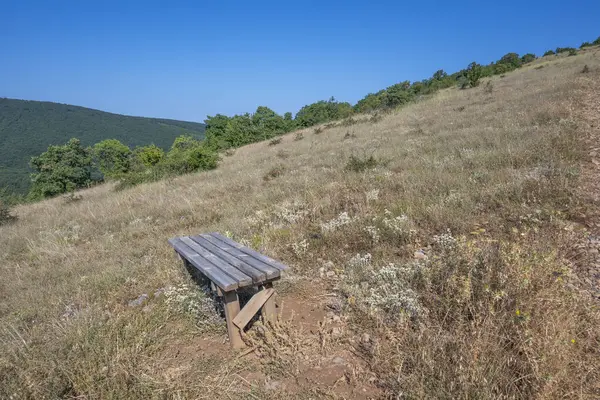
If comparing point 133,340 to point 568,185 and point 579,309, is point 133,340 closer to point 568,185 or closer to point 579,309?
point 579,309

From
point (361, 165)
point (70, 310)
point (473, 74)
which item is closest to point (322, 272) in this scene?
point (70, 310)

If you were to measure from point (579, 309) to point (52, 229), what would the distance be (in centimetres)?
979

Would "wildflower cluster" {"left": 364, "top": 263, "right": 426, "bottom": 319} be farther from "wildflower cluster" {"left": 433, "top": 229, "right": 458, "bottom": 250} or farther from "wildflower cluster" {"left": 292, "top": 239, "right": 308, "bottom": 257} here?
"wildflower cluster" {"left": 292, "top": 239, "right": 308, "bottom": 257}

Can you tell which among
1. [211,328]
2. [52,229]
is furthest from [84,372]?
[52,229]

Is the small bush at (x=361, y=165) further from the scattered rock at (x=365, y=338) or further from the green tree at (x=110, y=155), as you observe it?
the green tree at (x=110, y=155)

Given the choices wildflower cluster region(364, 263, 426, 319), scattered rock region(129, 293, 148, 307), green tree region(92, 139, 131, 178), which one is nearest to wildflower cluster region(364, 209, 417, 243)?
wildflower cluster region(364, 263, 426, 319)

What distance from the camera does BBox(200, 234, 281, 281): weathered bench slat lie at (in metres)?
2.65

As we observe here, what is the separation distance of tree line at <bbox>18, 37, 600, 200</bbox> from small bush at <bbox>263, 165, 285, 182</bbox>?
18.2 meters

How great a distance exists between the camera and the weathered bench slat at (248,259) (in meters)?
2.65

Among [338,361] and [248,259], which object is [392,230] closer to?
[248,259]

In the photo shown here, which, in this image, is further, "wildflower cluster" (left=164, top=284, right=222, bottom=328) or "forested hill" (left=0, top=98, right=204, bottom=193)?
"forested hill" (left=0, top=98, right=204, bottom=193)

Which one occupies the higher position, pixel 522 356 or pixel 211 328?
pixel 522 356

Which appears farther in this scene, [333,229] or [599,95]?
[599,95]

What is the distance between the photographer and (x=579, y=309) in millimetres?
2162
